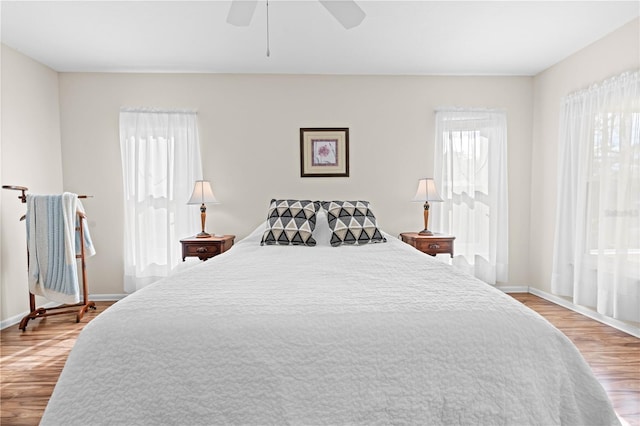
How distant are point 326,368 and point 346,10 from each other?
170 cm

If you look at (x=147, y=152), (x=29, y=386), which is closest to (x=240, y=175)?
(x=147, y=152)

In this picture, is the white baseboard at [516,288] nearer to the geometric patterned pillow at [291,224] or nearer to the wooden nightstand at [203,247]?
the geometric patterned pillow at [291,224]

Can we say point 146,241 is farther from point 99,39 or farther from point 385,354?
A: point 385,354

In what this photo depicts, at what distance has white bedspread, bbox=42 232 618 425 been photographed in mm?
1103

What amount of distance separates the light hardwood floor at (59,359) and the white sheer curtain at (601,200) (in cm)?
28

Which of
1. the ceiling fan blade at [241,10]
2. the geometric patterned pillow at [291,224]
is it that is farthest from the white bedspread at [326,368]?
the geometric patterned pillow at [291,224]

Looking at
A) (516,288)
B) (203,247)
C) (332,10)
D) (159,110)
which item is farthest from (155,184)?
(516,288)

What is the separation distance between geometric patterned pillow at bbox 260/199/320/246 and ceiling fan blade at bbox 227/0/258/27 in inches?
60.0

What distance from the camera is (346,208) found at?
3166mm

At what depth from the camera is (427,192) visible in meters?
3.82

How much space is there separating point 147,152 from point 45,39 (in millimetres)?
1270

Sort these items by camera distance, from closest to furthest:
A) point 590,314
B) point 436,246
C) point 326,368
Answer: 1. point 326,368
2. point 590,314
3. point 436,246

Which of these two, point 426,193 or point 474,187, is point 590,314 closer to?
point 474,187

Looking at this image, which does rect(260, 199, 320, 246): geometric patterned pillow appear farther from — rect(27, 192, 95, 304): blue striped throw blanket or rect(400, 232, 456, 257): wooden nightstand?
rect(27, 192, 95, 304): blue striped throw blanket
